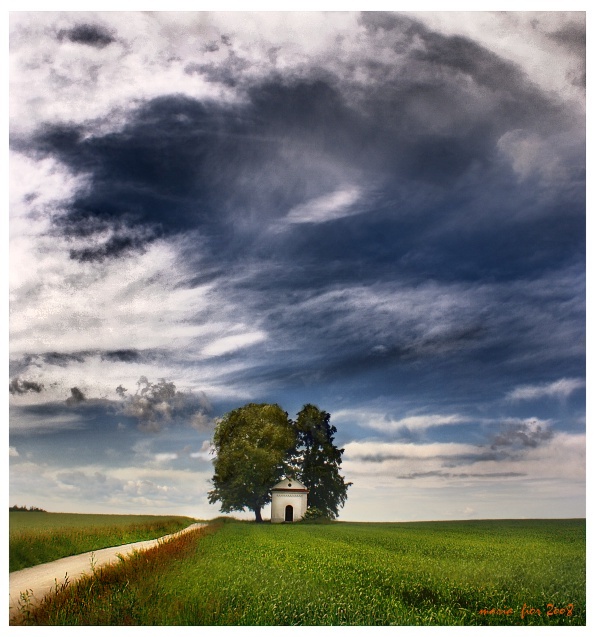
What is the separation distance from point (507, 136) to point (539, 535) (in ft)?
21.2

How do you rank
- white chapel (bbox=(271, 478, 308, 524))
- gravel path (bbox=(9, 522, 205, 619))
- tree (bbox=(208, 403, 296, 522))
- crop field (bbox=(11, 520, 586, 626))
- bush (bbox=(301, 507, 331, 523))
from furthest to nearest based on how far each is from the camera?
white chapel (bbox=(271, 478, 308, 524)) < bush (bbox=(301, 507, 331, 523)) < tree (bbox=(208, 403, 296, 522)) < gravel path (bbox=(9, 522, 205, 619)) < crop field (bbox=(11, 520, 586, 626))

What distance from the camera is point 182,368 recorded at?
10.3 meters

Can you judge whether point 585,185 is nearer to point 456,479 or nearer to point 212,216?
point 456,479

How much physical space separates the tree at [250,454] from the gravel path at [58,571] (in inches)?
29.5

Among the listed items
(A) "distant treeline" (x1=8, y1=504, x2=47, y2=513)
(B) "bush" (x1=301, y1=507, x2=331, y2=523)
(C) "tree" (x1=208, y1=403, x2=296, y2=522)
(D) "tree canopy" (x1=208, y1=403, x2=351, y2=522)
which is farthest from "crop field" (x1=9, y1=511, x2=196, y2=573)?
(B) "bush" (x1=301, y1=507, x2=331, y2=523)

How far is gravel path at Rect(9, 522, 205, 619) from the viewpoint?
27.8 feet

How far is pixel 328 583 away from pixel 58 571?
12.0 ft

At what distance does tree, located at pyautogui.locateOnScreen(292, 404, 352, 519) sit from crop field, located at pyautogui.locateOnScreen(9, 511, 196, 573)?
202cm

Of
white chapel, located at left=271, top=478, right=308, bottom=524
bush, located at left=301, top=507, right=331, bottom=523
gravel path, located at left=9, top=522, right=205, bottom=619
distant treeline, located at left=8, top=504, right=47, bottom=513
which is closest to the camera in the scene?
gravel path, located at left=9, top=522, right=205, bottom=619

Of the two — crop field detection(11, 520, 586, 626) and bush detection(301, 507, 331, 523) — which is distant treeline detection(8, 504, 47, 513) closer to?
crop field detection(11, 520, 586, 626)

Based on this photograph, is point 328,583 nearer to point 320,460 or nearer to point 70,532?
point 320,460

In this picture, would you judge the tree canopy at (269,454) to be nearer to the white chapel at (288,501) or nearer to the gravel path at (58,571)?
the white chapel at (288,501)

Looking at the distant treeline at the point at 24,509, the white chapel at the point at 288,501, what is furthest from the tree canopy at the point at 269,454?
the distant treeline at the point at 24,509
